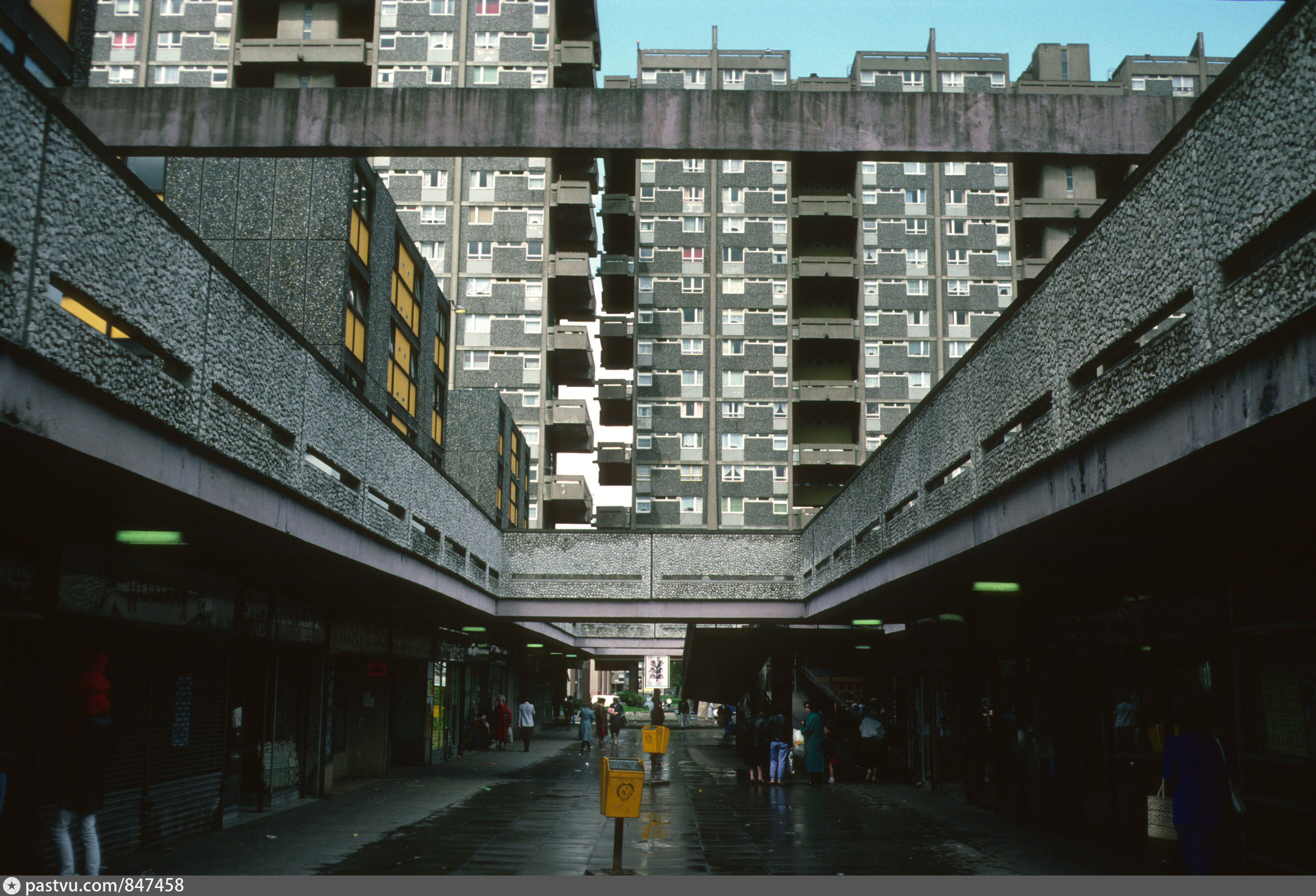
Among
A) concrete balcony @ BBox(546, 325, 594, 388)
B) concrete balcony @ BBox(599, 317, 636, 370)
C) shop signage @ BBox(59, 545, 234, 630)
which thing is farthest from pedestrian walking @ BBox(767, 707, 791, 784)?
concrete balcony @ BBox(599, 317, 636, 370)

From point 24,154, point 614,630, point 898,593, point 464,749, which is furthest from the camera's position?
point 614,630

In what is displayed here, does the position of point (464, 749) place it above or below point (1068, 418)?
below

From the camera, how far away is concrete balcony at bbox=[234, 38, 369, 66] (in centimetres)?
4747

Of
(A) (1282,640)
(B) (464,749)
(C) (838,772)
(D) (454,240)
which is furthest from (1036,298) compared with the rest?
(D) (454,240)

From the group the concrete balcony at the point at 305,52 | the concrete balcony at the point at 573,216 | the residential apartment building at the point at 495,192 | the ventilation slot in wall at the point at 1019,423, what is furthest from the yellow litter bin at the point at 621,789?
the concrete balcony at the point at 573,216

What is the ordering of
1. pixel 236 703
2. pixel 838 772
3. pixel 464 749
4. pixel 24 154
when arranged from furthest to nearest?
pixel 464 749, pixel 838 772, pixel 236 703, pixel 24 154

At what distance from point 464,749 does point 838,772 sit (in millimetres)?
12645

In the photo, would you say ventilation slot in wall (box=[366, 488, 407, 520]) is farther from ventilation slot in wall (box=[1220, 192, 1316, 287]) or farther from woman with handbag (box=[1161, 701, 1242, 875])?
ventilation slot in wall (box=[1220, 192, 1316, 287])

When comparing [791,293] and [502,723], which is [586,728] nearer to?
[502,723]

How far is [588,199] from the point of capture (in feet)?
206

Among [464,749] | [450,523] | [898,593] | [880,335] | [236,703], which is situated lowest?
[464,749]

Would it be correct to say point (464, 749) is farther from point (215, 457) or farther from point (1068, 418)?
point (1068, 418)

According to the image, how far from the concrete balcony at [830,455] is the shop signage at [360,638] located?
1606 inches

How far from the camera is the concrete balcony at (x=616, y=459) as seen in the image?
217 feet
